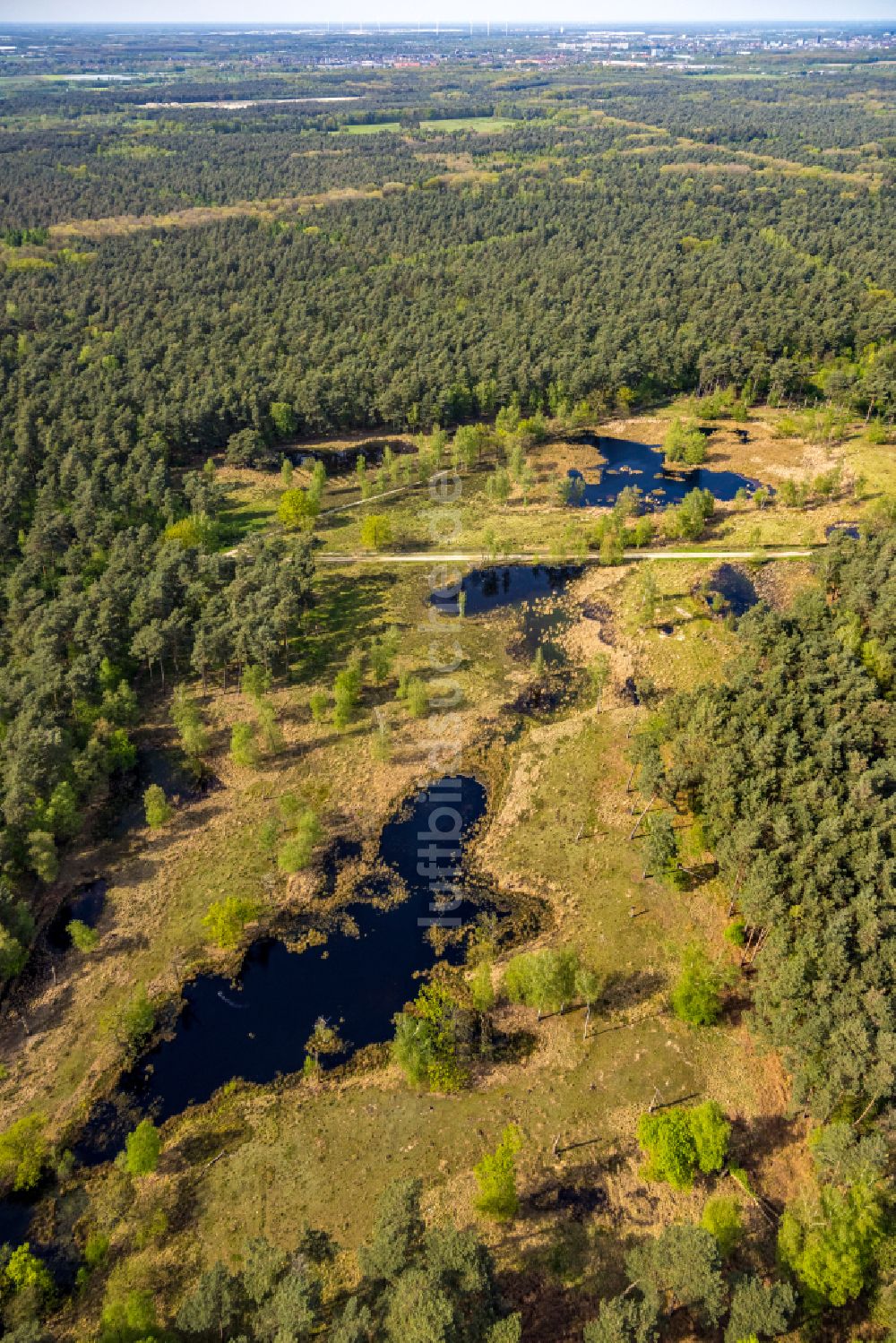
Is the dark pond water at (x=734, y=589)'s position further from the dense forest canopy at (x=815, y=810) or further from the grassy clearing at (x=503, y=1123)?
the grassy clearing at (x=503, y=1123)

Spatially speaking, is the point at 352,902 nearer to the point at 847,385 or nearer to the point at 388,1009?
the point at 388,1009

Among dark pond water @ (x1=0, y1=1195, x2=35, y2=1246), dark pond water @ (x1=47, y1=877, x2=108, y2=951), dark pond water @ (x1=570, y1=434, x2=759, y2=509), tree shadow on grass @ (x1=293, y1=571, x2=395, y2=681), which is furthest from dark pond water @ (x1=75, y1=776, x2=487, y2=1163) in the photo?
dark pond water @ (x1=570, y1=434, x2=759, y2=509)

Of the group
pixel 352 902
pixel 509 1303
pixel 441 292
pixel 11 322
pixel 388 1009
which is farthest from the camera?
pixel 441 292

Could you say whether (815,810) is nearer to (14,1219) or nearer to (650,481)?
(14,1219)

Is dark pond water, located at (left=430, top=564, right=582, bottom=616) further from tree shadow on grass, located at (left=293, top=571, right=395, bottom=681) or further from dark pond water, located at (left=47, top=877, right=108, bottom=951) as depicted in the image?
dark pond water, located at (left=47, top=877, right=108, bottom=951)

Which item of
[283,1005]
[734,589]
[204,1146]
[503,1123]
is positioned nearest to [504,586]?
[734,589]

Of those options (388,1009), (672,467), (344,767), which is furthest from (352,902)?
(672,467)
